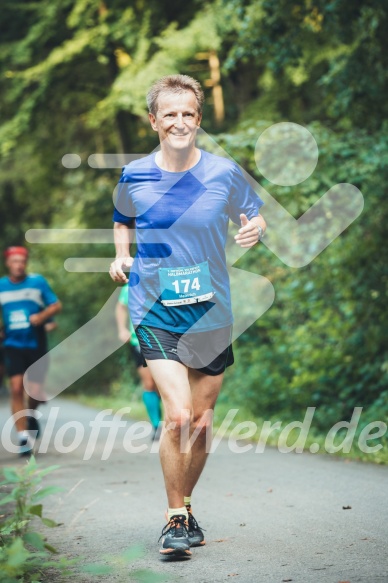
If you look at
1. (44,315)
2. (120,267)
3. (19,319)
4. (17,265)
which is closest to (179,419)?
(120,267)

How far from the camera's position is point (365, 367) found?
9.65 m

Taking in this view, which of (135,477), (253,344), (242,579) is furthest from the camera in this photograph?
(253,344)

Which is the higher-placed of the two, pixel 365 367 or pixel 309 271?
pixel 309 271

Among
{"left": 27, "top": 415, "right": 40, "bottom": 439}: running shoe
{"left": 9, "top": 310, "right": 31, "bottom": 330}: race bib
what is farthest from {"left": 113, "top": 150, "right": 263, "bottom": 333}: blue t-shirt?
{"left": 27, "top": 415, "right": 40, "bottom": 439}: running shoe

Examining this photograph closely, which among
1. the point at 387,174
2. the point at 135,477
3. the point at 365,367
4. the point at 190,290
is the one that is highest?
the point at 387,174

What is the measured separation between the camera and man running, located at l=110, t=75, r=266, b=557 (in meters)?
4.78

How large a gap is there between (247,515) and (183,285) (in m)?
1.62

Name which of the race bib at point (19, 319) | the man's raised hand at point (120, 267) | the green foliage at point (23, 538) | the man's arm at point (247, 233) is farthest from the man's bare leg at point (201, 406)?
the race bib at point (19, 319)

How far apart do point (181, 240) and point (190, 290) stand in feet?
0.82

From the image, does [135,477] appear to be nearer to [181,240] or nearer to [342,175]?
[181,240]

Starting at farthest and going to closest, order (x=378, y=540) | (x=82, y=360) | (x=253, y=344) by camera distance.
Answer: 1. (x=82, y=360)
2. (x=253, y=344)
3. (x=378, y=540)

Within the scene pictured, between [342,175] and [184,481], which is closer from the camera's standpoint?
[184,481]

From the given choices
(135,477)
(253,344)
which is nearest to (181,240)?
(135,477)

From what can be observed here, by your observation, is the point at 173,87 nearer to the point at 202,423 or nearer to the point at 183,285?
the point at 183,285
